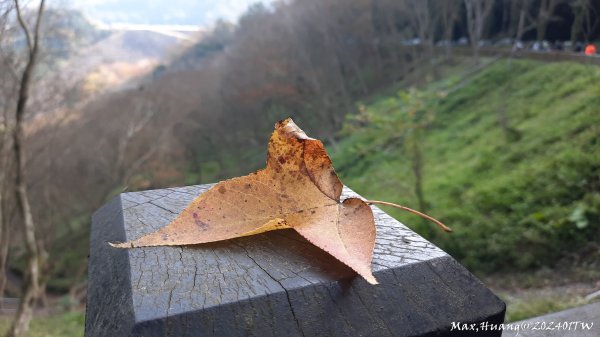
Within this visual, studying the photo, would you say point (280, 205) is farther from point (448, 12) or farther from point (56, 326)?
point (448, 12)

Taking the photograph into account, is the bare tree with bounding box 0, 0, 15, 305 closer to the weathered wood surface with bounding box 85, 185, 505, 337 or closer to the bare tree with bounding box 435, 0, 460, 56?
the weathered wood surface with bounding box 85, 185, 505, 337

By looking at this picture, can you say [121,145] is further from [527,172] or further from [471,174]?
[527,172]

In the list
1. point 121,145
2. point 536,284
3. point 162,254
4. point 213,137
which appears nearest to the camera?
point 162,254

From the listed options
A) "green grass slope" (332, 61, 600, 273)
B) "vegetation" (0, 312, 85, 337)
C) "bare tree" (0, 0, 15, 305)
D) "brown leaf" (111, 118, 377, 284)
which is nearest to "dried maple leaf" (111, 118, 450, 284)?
"brown leaf" (111, 118, 377, 284)

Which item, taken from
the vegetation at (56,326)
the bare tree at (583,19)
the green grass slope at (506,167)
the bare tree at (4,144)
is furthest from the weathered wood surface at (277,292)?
the bare tree at (583,19)

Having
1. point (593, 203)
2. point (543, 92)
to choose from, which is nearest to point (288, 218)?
point (593, 203)
